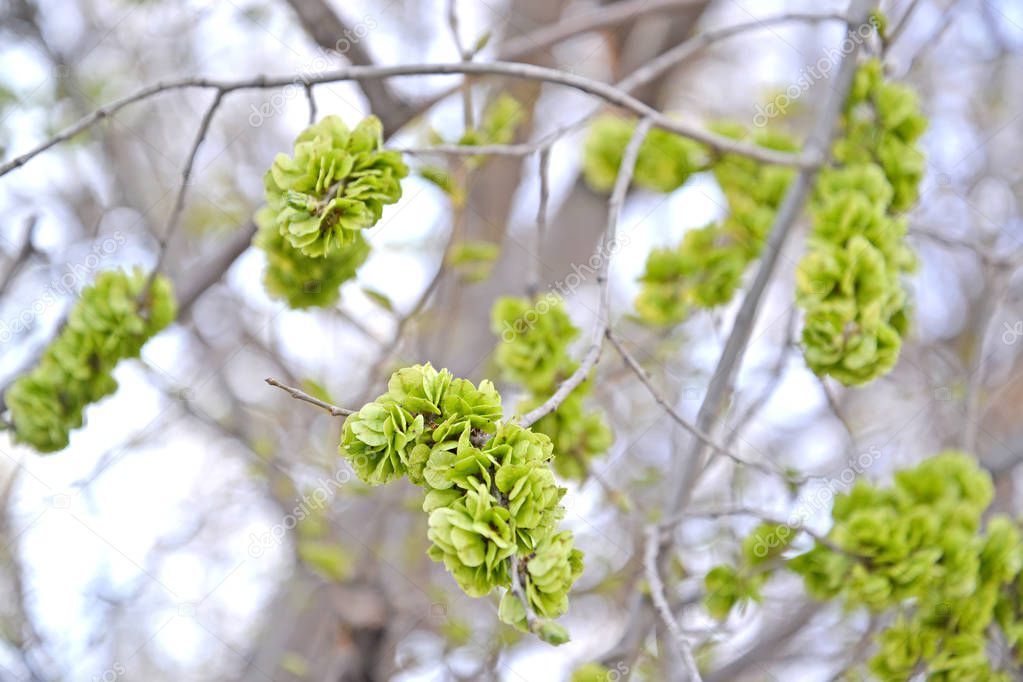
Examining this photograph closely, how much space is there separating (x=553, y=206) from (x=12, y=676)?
2.55m

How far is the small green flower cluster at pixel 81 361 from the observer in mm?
1663

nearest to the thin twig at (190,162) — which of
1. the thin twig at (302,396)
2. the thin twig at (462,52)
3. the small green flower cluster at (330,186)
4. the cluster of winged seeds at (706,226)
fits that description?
the small green flower cluster at (330,186)

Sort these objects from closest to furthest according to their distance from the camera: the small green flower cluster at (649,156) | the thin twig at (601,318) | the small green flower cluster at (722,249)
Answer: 1. the thin twig at (601,318)
2. the small green flower cluster at (722,249)
3. the small green flower cluster at (649,156)

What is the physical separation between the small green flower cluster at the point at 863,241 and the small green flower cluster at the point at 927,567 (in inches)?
12.7

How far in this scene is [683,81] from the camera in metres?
4.38

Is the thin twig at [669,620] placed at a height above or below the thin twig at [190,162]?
below

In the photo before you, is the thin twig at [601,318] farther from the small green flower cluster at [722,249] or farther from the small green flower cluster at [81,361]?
the small green flower cluster at [81,361]

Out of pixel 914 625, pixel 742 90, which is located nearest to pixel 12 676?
pixel 914 625

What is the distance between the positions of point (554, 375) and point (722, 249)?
655 millimetres

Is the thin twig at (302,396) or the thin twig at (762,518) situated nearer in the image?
the thin twig at (302,396)

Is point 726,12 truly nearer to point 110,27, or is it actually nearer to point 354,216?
point 110,27

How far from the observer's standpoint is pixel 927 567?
1.62 m

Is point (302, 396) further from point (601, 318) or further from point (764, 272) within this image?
point (764, 272)

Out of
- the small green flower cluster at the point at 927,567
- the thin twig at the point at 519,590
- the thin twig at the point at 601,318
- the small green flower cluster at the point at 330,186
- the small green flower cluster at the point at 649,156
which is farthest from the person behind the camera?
the small green flower cluster at the point at 649,156
